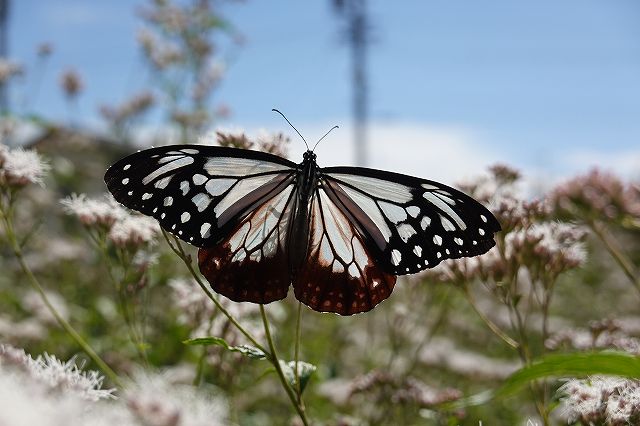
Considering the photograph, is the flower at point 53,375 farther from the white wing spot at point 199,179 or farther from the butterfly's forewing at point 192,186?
the white wing spot at point 199,179

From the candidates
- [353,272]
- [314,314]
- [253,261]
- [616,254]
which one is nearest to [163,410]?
[253,261]

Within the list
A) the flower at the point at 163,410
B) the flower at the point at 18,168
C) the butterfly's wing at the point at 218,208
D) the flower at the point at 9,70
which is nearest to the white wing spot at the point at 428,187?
the butterfly's wing at the point at 218,208

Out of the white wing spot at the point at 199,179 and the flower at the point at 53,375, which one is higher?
the white wing spot at the point at 199,179

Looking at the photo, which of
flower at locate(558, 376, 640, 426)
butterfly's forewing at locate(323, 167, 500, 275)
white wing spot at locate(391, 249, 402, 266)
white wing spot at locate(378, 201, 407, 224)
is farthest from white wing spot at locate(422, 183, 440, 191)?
flower at locate(558, 376, 640, 426)

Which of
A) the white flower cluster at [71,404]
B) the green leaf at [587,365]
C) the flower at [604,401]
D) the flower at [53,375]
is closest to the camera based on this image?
the white flower cluster at [71,404]

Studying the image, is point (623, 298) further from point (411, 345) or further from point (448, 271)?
point (448, 271)

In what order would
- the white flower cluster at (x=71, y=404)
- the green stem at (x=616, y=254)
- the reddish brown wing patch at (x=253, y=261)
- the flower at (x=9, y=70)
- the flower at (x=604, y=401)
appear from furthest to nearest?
the flower at (x=9, y=70) < the green stem at (x=616, y=254) < the reddish brown wing patch at (x=253, y=261) < the flower at (x=604, y=401) < the white flower cluster at (x=71, y=404)

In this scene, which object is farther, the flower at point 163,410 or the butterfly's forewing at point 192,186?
the butterfly's forewing at point 192,186

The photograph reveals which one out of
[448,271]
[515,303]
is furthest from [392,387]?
[515,303]
